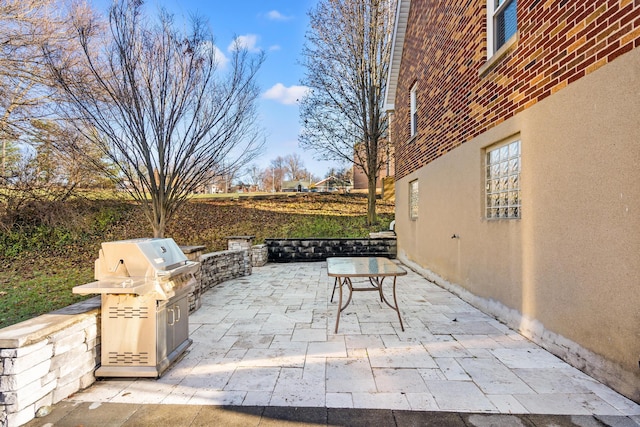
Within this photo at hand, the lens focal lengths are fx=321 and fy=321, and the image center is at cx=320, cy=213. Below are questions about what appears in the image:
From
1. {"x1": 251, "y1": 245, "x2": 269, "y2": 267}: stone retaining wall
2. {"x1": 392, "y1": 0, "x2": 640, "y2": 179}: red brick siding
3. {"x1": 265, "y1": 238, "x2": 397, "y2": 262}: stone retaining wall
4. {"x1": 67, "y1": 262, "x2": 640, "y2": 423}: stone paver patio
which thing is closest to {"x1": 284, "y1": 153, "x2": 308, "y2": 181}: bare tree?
{"x1": 265, "y1": 238, "x2": 397, "y2": 262}: stone retaining wall

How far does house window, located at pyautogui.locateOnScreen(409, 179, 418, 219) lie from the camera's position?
7833 mm

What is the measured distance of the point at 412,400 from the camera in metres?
2.23

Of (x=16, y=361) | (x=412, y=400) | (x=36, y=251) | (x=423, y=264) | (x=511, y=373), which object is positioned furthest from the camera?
(x=36, y=251)

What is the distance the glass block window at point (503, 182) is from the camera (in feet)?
12.2

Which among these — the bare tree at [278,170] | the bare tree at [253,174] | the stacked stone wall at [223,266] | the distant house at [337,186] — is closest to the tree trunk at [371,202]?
the bare tree at [253,174]

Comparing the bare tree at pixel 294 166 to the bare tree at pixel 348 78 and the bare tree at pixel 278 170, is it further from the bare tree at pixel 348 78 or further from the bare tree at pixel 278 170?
the bare tree at pixel 348 78

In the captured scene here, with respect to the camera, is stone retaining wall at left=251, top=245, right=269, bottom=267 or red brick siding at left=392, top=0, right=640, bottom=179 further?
stone retaining wall at left=251, top=245, right=269, bottom=267

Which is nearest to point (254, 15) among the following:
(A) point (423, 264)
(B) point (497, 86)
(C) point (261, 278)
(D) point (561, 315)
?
(B) point (497, 86)

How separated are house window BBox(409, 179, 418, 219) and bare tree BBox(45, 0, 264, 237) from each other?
4.53 m

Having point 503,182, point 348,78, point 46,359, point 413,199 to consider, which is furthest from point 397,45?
point 46,359

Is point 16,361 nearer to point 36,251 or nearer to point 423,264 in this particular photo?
point 423,264

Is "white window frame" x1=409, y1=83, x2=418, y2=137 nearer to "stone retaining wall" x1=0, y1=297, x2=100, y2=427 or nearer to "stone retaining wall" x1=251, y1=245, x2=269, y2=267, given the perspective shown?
"stone retaining wall" x1=251, y1=245, x2=269, y2=267

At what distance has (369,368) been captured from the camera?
2736 mm

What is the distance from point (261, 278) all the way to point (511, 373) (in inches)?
209
